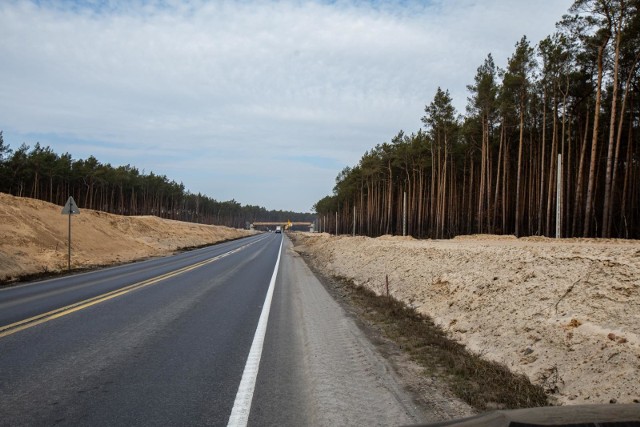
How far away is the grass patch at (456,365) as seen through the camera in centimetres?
465

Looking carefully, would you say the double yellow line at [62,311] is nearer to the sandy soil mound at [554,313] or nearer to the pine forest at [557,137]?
the sandy soil mound at [554,313]

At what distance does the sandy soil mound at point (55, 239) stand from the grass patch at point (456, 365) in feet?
50.7

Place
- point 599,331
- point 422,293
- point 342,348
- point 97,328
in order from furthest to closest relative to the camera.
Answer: point 422,293 → point 97,328 → point 342,348 → point 599,331

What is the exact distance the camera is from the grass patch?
183 inches

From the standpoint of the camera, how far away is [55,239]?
28609 mm

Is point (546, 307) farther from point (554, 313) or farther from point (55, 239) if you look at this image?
point (55, 239)

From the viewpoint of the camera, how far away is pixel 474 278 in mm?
9727

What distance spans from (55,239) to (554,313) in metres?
30.9

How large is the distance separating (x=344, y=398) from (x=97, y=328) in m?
5.15

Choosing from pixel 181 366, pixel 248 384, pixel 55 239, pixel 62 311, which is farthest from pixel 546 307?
pixel 55 239

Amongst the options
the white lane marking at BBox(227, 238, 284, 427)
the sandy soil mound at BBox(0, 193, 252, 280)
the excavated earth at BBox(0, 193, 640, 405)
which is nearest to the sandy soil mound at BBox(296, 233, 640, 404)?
the excavated earth at BBox(0, 193, 640, 405)

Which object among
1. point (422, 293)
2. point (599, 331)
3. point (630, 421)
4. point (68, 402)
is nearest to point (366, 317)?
point (422, 293)

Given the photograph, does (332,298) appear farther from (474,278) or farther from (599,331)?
(599,331)

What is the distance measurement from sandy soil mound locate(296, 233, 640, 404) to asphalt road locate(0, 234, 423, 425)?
197 cm
